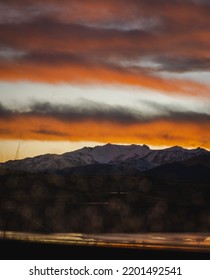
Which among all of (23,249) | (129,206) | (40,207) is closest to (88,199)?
(129,206)

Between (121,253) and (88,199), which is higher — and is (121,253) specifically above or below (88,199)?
below

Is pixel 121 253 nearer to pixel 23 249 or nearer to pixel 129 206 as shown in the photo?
pixel 23 249

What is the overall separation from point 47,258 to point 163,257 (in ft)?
10.7

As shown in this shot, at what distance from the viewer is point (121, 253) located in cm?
2141

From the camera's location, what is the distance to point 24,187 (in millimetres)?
193750

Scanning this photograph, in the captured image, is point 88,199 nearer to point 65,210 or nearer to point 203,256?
point 65,210

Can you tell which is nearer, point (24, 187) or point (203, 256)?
point (203, 256)
